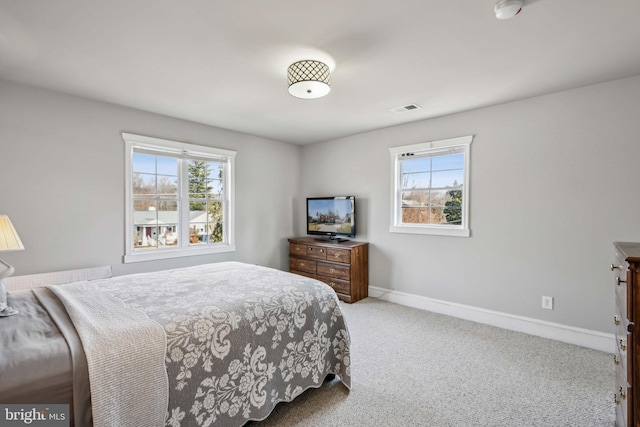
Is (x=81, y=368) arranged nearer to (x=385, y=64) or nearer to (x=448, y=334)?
(x=385, y=64)

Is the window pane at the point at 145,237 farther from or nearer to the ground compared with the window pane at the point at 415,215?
→ nearer to the ground

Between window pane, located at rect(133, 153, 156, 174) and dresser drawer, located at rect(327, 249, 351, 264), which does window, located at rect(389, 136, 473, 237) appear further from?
window pane, located at rect(133, 153, 156, 174)

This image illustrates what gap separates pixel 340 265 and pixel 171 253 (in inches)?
88.9

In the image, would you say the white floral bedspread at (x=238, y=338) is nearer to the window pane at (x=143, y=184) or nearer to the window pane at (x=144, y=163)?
the window pane at (x=143, y=184)

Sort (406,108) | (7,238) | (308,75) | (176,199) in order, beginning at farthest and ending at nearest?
(176,199)
(406,108)
(308,75)
(7,238)

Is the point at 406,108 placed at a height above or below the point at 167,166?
above

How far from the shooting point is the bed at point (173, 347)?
1174mm

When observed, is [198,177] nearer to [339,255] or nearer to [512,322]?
[339,255]

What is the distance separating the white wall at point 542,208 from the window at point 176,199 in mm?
2616

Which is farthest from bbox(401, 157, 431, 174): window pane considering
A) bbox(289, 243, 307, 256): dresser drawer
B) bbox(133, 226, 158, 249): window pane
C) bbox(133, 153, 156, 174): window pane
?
bbox(133, 226, 158, 249): window pane

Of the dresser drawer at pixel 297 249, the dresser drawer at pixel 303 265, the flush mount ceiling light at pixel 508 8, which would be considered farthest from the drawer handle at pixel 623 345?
the dresser drawer at pixel 297 249

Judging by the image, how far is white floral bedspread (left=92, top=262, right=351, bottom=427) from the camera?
4.83 ft

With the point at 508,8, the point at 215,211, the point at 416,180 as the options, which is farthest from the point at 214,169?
the point at 508,8

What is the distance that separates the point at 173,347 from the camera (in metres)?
1.43
